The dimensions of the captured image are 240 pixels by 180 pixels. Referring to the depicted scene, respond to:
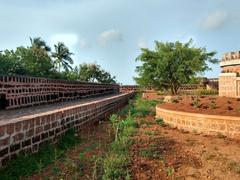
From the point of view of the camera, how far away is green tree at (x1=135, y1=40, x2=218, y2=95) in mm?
28172

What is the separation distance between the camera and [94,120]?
15.8 metres

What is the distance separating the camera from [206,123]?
41.6ft

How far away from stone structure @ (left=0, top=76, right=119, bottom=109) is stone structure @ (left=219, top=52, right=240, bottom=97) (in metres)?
9.24

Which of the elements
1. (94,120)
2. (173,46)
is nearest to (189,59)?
(173,46)

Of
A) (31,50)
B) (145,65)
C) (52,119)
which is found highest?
(31,50)

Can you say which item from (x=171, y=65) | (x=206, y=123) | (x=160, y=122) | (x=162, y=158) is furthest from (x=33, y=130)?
(x=171, y=65)

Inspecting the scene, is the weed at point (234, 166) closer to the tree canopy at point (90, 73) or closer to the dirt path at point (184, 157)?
the dirt path at point (184, 157)

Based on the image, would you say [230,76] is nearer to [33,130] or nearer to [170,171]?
[170,171]

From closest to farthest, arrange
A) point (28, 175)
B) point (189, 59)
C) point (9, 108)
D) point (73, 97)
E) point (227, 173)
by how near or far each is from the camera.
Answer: point (28, 175)
point (227, 173)
point (9, 108)
point (73, 97)
point (189, 59)

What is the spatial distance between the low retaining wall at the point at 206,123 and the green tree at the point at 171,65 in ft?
44.9

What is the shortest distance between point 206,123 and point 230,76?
10.8 meters

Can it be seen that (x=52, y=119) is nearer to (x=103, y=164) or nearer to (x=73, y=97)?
(x=103, y=164)

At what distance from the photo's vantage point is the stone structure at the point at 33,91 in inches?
553

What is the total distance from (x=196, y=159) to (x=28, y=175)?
3.95m
